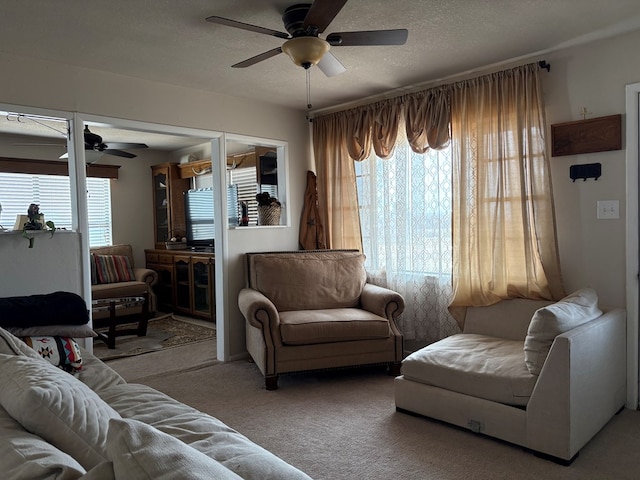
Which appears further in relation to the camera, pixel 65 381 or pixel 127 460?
pixel 65 381

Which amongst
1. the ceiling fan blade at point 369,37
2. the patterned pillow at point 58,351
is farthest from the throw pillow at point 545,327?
the patterned pillow at point 58,351

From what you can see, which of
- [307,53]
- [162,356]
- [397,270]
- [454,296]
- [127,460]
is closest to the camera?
[127,460]

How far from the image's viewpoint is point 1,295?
10.1 ft

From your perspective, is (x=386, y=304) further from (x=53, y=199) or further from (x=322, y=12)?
(x=53, y=199)

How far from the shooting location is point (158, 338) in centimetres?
529

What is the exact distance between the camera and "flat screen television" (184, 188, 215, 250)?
6562 mm

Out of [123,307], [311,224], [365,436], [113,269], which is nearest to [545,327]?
[365,436]

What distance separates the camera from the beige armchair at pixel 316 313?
3.53 metres

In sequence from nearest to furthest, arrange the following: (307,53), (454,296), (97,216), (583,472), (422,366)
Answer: (583,472)
(307,53)
(422,366)
(454,296)
(97,216)

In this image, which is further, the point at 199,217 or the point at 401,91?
the point at 199,217

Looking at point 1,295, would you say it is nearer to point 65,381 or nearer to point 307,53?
point 65,381

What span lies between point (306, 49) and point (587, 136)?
1.97m

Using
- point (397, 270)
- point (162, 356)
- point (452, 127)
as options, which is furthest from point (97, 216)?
point (452, 127)

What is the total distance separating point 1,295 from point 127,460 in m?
2.85
